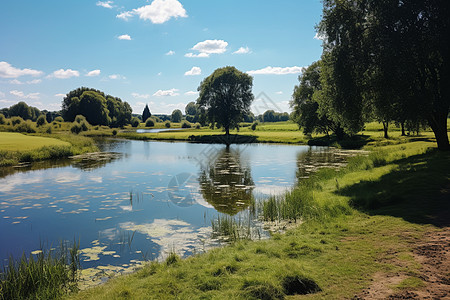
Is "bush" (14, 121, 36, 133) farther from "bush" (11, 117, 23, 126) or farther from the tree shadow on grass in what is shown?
the tree shadow on grass

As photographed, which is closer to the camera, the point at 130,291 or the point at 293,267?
the point at 130,291

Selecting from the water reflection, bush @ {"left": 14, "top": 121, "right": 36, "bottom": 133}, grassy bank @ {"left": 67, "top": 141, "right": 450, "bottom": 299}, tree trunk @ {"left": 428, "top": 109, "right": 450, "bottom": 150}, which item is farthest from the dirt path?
bush @ {"left": 14, "top": 121, "right": 36, "bottom": 133}

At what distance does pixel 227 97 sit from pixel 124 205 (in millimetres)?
58821

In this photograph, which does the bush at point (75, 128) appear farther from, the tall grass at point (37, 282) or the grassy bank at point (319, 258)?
the tall grass at point (37, 282)

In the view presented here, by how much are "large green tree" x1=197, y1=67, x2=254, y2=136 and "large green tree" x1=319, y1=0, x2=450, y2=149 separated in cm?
4953

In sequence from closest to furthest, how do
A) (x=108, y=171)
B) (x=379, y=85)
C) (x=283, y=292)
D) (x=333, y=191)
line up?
1. (x=283, y=292)
2. (x=333, y=191)
3. (x=379, y=85)
4. (x=108, y=171)

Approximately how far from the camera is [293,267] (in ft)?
23.7

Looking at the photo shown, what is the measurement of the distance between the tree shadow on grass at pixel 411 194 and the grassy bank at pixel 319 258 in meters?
0.04

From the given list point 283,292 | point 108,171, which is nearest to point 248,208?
point 283,292

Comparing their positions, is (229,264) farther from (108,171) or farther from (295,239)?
(108,171)

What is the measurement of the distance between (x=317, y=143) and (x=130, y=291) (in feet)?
173

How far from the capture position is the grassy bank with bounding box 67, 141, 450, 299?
6578 mm

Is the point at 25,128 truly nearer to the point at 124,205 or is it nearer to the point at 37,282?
the point at 124,205

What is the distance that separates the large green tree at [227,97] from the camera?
71438 mm
